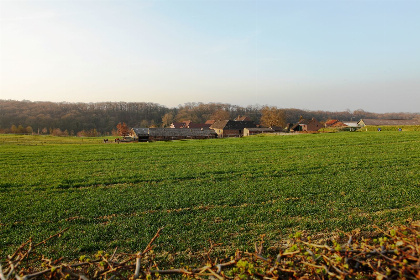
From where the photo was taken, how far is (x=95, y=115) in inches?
6038

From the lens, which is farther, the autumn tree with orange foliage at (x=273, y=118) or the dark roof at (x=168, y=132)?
the autumn tree with orange foliage at (x=273, y=118)

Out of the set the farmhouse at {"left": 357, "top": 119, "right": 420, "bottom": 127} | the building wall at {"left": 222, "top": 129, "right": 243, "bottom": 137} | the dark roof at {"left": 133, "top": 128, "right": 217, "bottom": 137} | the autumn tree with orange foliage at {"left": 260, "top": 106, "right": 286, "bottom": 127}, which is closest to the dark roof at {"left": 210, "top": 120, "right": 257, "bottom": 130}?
the building wall at {"left": 222, "top": 129, "right": 243, "bottom": 137}

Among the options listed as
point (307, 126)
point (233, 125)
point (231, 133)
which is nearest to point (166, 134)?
point (231, 133)

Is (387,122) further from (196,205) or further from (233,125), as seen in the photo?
(196,205)

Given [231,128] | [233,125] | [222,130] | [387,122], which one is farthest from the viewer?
[233,125]

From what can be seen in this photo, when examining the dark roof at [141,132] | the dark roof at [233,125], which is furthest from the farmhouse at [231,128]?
the dark roof at [141,132]

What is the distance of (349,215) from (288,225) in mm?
2638

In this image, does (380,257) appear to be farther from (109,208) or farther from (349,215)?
(109,208)

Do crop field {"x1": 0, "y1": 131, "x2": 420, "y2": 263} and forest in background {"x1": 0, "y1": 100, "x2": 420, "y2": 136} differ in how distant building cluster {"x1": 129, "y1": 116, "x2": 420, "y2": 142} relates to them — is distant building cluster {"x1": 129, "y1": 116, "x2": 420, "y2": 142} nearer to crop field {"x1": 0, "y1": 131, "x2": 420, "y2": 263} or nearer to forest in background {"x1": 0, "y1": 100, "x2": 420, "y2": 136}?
forest in background {"x1": 0, "y1": 100, "x2": 420, "y2": 136}

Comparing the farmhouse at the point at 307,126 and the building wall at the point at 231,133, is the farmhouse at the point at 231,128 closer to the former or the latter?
the building wall at the point at 231,133

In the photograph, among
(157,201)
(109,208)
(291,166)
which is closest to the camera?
(109,208)

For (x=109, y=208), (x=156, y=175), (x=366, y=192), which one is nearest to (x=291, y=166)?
(x=366, y=192)

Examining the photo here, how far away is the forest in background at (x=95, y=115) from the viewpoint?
132 metres

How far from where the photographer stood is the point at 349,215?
33.9 ft
